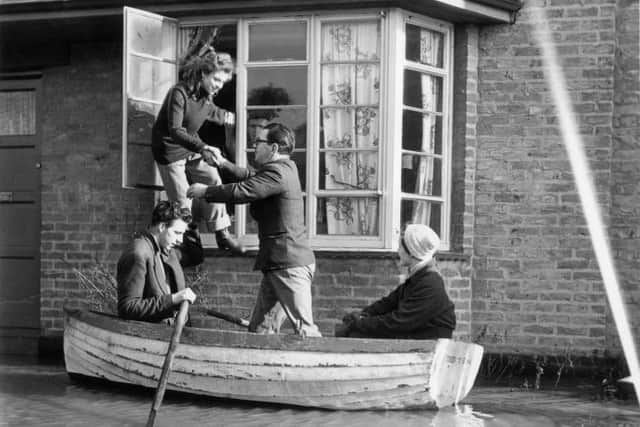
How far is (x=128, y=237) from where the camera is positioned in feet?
37.8

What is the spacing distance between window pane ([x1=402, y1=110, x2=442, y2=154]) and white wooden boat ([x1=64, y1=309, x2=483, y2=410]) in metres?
3.05

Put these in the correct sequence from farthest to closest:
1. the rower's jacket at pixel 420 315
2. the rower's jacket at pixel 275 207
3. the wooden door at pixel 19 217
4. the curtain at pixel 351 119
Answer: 1. the wooden door at pixel 19 217
2. the curtain at pixel 351 119
3. the rower's jacket at pixel 275 207
4. the rower's jacket at pixel 420 315

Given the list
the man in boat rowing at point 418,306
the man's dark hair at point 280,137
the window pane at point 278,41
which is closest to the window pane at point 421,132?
the window pane at point 278,41

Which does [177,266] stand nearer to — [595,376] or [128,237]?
[128,237]

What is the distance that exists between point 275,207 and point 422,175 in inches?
104

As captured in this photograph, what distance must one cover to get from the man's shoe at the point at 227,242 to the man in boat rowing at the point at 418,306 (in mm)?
1950

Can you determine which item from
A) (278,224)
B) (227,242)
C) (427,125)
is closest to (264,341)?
(278,224)

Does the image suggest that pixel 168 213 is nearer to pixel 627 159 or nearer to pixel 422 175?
pixel 422 175

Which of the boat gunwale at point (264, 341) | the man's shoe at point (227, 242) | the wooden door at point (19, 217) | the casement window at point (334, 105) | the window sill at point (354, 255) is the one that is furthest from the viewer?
the wooden door at point (19, 217)

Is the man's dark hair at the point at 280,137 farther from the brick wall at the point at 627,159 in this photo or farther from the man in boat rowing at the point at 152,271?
the brick wall at the point at 627,159

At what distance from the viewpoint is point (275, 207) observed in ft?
28.5

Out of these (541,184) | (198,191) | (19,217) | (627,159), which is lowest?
(19,217)

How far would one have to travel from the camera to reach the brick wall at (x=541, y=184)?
10719 millimetres

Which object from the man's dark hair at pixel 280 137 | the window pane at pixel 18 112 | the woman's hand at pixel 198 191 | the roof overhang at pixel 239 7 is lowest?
the woman's hand at pixel 198 191
